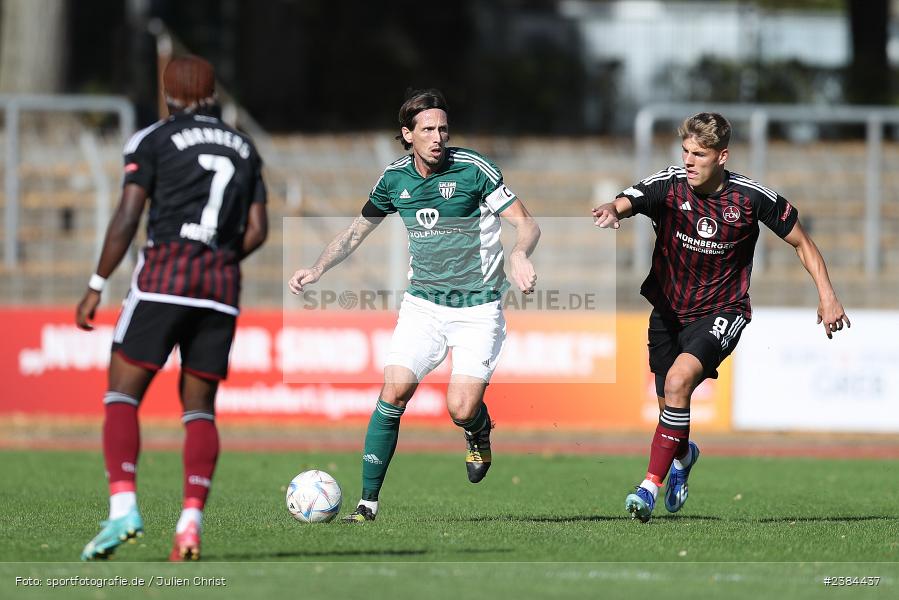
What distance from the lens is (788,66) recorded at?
24.5m

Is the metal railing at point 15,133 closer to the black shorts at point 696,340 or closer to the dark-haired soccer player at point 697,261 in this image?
the black shorts at point 696,340

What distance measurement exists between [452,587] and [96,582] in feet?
4.85

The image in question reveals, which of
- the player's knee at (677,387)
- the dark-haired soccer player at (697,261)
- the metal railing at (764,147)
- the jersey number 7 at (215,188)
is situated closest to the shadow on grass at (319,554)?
the jersey number 7 at (215,188)

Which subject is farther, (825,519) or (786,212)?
(825,519)

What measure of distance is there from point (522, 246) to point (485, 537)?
5.27 feet

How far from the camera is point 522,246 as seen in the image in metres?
7.98

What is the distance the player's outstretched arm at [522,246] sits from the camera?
759 centimetres

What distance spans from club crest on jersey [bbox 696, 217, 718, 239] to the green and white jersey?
116 centimetres

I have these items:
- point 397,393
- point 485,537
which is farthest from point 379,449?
point 485,537

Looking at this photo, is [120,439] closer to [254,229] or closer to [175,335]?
[175,335]

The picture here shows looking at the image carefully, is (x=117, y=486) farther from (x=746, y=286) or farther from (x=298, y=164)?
(x=298, y=164)

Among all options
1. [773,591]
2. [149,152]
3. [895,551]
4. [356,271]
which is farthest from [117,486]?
[356,271]

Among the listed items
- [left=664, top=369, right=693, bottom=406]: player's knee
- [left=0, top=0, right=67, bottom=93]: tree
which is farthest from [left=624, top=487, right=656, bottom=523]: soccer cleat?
[left=0, top=0, right=67, bottom=93]: tree

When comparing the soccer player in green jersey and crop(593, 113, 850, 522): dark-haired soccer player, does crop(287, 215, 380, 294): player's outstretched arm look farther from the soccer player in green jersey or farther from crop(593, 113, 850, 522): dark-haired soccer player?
crop(593, 113, 850, 522): dark-haired soccer player
